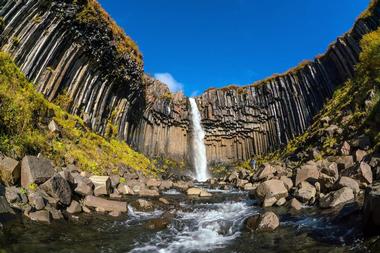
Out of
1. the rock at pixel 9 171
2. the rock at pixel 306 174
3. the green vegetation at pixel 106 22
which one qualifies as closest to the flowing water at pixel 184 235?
the rock at pixel 9 171

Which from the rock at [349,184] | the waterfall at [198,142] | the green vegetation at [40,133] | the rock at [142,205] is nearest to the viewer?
the rock at [349,184]

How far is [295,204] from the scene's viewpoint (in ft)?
51.0

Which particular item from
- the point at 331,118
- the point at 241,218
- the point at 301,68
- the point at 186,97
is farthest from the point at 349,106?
the point at 186,97

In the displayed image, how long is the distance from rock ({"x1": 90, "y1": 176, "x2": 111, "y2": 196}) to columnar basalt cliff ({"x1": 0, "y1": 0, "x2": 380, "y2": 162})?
11.3m

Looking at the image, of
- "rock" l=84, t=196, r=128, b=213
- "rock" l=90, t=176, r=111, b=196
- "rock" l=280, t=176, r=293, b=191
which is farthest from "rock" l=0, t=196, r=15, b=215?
"rock" l=280, t=176, r=293, b=191

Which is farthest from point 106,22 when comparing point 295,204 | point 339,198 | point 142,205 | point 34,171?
point 339,198

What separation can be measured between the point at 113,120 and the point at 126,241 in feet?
84.4

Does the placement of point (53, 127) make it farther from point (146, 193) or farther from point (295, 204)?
point (295, 204)

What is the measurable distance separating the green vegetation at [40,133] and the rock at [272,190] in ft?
34.4

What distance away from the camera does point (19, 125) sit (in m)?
15.7

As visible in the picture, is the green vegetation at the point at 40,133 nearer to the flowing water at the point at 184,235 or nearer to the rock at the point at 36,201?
the rock at the point at 36,201

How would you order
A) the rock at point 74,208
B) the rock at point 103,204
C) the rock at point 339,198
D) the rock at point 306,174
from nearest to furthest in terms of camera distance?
the rock at point 74,208 < the rock at point 339,198 < the rock at point 103,204 < the rock at point 306,174

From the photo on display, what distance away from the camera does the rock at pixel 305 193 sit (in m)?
16.1

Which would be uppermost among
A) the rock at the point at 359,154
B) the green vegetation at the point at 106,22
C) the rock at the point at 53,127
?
the green vegetation at the point at 106,22
